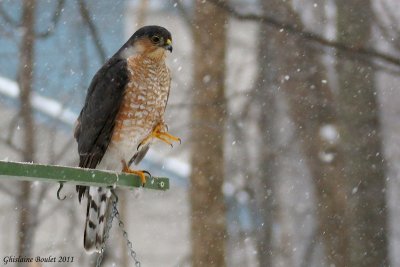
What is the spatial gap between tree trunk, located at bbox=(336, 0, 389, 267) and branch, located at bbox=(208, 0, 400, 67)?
0.21 meters

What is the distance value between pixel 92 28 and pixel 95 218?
317 centimetres

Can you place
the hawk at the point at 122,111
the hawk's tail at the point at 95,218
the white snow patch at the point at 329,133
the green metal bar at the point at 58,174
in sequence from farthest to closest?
the white snow patch at the point at 329,133 → the hawk at the point at 122,111 → the hawk's tail at the point at 95,218 → the green metal bar at the point at 58,174

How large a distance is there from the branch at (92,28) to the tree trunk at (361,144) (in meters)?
1.95

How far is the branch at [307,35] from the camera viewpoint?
19.7ft

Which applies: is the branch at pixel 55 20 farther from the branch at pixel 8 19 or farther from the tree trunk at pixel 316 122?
the tree trunk at pixel 316 122

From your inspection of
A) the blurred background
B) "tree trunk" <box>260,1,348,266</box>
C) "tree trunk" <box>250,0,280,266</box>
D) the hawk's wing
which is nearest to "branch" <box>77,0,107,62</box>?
the blurred background

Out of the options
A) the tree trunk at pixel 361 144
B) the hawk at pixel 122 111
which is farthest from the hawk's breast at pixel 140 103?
the tree trunk at pixel 361 144

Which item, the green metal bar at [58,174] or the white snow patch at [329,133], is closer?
the green metal bar at [58,174]

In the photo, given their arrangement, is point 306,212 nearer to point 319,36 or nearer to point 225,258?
point 225,258

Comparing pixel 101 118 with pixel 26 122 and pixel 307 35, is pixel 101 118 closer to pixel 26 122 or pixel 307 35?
pixel 26 122

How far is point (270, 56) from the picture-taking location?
22.8 feet

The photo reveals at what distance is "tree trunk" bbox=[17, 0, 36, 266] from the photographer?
606cm

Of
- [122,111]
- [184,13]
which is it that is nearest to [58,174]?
[122,111]

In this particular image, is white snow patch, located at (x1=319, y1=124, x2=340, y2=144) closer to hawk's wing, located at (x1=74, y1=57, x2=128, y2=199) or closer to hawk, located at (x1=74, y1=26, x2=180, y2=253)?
hawk, located at (x1=74, y1=26, x2=180, y2=253)
